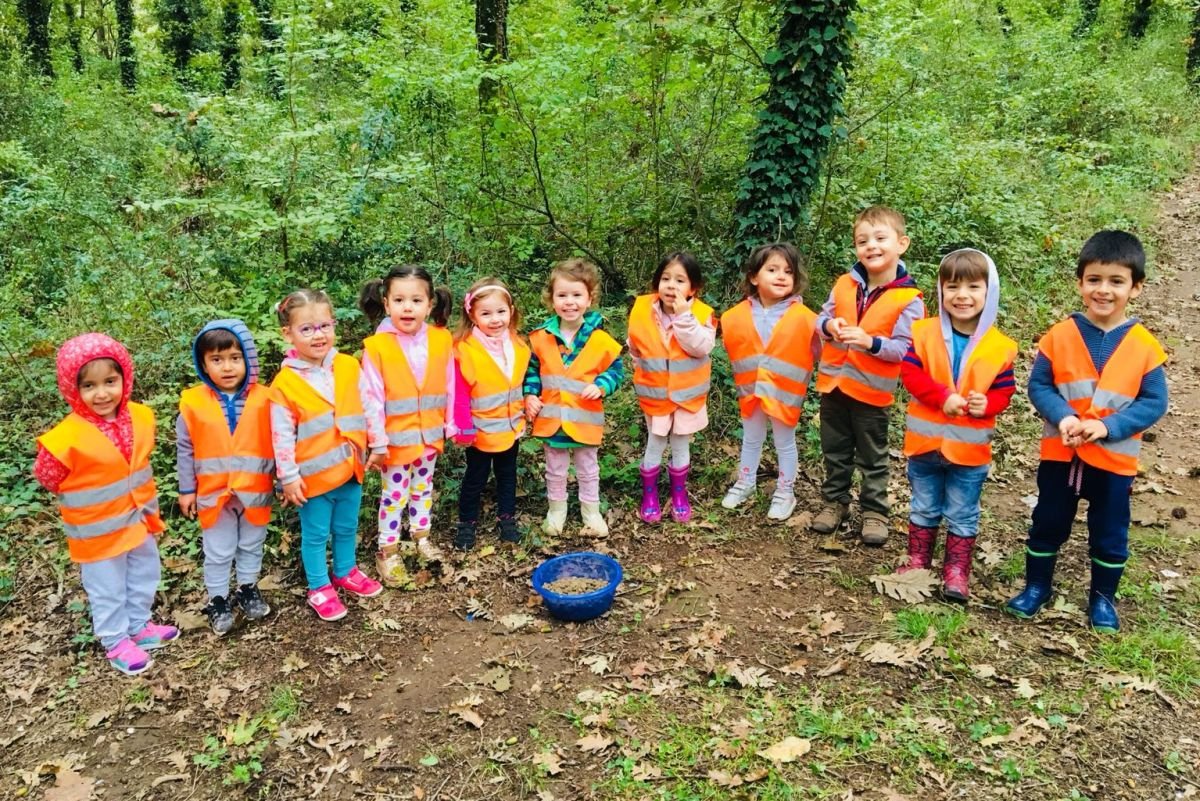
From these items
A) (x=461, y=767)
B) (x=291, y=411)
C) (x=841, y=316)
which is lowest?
(x=461, y=767)

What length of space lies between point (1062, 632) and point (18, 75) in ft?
55.3

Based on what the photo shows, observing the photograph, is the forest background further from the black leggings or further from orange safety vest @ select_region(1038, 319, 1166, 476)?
orange safety vest @ select_region(1038, 319, 1166, 476)

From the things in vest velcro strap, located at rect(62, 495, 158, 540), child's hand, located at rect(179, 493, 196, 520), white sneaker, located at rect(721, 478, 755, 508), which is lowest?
white sneaker, located at rect(721, 478, 755, 508)

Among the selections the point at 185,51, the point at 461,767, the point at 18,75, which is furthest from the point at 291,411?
the point at 185,51

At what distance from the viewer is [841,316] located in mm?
5266

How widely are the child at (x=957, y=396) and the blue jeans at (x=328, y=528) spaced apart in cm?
350

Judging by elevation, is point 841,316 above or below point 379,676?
above

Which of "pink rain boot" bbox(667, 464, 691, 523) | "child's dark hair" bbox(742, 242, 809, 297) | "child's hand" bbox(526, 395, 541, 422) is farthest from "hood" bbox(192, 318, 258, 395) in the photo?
"child's dark hair" bbox(742, 242, 809, 297)

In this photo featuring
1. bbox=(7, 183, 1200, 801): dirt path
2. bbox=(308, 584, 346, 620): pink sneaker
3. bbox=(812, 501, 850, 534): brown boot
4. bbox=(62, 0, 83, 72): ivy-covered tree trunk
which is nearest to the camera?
bbox=(7, 183, 1200, 801): dirt path

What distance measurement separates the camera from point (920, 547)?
4.96 meters

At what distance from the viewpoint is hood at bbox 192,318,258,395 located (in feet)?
14.3

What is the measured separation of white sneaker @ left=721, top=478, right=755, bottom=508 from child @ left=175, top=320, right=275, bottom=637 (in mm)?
3226

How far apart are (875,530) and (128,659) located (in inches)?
186

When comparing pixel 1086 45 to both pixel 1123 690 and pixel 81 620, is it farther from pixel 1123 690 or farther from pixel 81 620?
pixel 81 620
